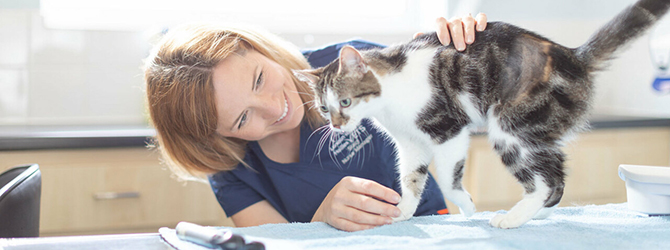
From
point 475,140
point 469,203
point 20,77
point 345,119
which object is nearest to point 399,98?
point 345,119

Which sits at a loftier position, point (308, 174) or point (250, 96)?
point (250, 96)

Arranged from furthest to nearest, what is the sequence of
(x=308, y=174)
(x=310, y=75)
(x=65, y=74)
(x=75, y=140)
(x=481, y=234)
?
(x=65, y=74)
(x=75, y=140)
(x=308, y=174)
(x=310, y=75)
(x=481, y=234)

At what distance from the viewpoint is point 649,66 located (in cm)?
231

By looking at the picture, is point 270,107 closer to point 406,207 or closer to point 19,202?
point 406,207

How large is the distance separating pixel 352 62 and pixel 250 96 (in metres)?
0.25

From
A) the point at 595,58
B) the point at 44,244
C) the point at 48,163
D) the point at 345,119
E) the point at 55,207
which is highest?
the point at 595,58

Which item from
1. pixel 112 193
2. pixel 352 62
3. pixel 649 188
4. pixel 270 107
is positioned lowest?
pixel 112 193

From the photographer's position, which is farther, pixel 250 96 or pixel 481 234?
pixel 250 96

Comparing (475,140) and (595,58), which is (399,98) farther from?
(475,140)

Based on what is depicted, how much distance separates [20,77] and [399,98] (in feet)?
5.91

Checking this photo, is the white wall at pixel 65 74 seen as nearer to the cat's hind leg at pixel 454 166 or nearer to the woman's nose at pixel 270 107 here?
the woman's nose at pixel 270 107

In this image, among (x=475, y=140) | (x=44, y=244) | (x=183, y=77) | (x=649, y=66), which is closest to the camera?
(x=44, y=244)

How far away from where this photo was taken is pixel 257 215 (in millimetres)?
1243

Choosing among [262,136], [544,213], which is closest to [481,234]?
[544,213]
